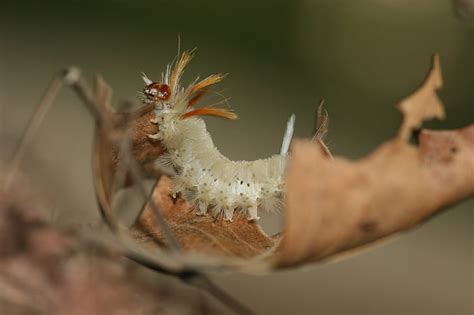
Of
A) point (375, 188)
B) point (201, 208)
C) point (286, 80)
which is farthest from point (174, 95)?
point (286, 80)

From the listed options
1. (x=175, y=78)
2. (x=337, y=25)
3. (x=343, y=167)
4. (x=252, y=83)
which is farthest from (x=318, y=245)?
(x=337, y=25)

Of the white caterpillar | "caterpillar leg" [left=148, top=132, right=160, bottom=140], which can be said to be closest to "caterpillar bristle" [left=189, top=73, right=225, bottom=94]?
the white caterpillar

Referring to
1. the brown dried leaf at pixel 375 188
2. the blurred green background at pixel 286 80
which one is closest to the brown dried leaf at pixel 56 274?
the brown dried leaf at pixel 375 188

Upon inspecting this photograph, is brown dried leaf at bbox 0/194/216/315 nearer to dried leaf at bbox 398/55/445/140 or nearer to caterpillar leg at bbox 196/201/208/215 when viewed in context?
caterpillar leg at bbox 196/201/208/215

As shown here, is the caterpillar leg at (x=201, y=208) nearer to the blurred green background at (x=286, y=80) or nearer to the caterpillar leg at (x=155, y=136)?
the caterpillar leg at (x=155, y=136)

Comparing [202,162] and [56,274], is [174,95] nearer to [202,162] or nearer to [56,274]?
[202,162]

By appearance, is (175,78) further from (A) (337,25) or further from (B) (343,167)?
(A) (337,25)
